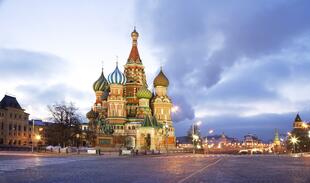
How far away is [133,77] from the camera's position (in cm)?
12256

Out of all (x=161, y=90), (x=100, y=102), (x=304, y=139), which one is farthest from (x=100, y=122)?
(x=304, y=139)

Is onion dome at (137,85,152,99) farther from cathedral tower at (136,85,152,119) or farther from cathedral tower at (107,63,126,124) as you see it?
cathedral tower at (107,63,126,124)

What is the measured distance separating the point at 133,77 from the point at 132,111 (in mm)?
10815

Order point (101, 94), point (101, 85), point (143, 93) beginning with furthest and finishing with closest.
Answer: point (101, 85), point (101, 94), point (143, 93)

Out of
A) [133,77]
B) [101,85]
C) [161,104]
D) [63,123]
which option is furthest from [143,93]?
[63,123]

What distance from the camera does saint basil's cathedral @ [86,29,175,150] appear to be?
10644 cm

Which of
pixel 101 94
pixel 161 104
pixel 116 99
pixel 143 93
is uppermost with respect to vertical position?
pixel 101 94

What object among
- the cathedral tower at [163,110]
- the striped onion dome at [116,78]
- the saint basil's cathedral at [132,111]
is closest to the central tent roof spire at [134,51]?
the saint basil's cathedral at [132,111]

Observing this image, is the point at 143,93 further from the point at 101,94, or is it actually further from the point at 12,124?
the point at 12,124

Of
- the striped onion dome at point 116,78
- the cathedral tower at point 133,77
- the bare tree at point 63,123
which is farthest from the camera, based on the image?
the cathedral tower at point 133,77

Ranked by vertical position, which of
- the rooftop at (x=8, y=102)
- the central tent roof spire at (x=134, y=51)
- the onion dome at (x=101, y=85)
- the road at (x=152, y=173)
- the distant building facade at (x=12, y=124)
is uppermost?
the central tent roof spire at (x=134, y=51)

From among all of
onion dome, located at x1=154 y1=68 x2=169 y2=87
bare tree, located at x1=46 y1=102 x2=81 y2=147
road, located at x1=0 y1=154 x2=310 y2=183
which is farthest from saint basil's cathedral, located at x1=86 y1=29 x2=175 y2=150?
road, located at x1=0 y1=154 x2=310 y2=183

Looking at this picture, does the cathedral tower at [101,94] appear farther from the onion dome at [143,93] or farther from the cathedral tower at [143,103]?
the onion dome at [143,93]

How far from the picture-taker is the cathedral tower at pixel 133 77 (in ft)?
390
